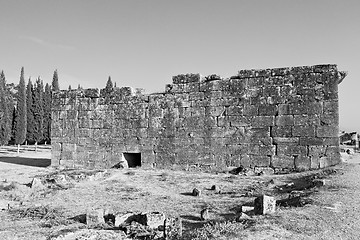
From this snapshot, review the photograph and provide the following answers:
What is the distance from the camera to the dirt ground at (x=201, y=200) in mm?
4277

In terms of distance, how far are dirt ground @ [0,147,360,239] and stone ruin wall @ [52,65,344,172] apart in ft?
2.31

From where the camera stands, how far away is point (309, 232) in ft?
13.4

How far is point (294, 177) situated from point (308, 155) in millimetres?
1064

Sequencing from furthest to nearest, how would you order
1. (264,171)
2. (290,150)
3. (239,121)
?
(239,121), (264,171), (290,150)

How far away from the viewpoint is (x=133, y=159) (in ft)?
41.6

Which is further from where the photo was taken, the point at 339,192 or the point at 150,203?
the point at 150,203

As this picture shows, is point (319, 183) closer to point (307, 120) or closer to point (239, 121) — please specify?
point (307, 120)

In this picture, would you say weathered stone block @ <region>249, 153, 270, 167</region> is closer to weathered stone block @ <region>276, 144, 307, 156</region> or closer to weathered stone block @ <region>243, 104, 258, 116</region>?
weathered stone block @ <region>276, 144, 307, 156</region>

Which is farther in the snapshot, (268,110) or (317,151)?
(268,110)

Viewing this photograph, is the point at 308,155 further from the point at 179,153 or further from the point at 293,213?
the point at 293,213

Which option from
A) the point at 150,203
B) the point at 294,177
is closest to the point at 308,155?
the point at 294,177

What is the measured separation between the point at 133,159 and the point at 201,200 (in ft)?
19.3

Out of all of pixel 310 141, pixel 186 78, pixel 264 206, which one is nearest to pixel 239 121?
pixel 310 141

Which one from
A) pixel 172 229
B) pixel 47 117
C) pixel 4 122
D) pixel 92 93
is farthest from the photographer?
pixel 47 117
